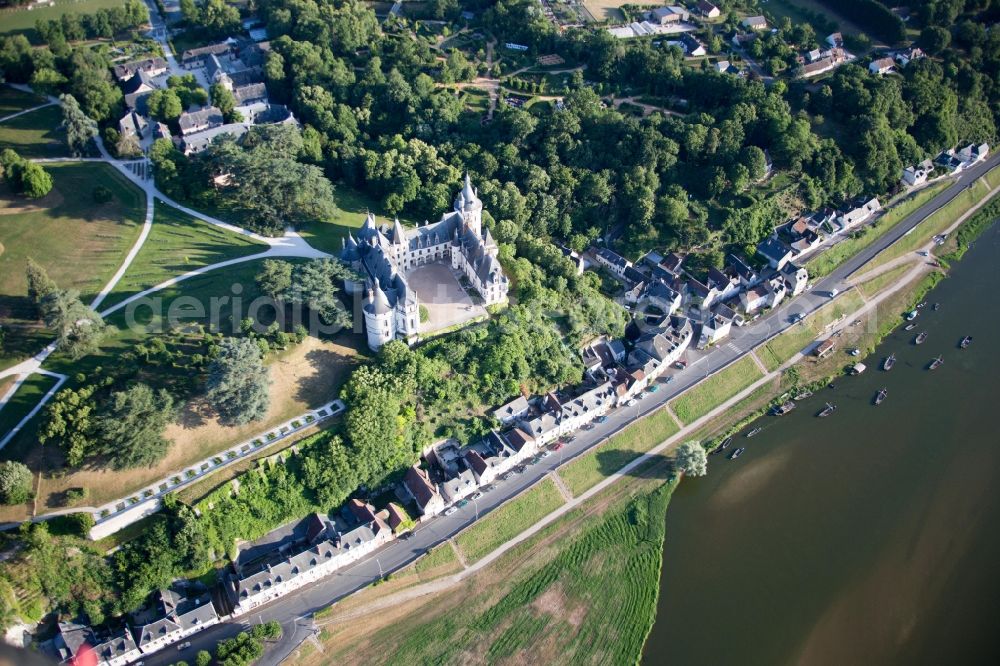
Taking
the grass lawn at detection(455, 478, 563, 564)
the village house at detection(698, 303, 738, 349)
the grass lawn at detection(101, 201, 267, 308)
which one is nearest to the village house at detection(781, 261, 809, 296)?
the village house at detection(698, 303, 738, 349)

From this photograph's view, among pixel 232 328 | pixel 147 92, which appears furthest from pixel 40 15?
pixel 232 328

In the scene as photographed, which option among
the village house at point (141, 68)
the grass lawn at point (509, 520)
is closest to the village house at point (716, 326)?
the grass lawn at point (509, 520)

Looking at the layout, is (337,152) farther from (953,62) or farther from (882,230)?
(953,62)

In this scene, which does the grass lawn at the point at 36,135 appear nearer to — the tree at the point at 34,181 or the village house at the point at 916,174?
the tree at the point at 34,181

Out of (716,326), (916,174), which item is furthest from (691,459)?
(916,174)

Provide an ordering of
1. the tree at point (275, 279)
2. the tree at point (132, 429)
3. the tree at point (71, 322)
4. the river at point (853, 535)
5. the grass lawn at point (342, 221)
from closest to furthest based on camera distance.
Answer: the tree at point (132, 429)
the river at point (853, 535)
the tree at point (71, 322)
the tree at point (275, 279)
the grass lawn at point (342, 221)

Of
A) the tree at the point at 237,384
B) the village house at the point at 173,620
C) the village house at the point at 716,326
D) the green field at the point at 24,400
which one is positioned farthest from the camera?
the village house at the point at 716,326
